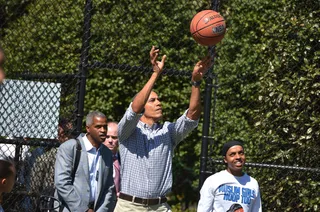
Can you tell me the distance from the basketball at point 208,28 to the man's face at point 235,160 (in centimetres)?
112

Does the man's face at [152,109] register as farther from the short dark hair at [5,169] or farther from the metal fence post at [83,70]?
the short dark hair at [5,169]

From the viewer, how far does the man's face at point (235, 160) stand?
25.3 ft

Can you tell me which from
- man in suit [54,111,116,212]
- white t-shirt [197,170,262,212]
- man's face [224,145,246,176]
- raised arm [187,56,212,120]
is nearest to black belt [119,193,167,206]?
man in suit [54,111,116,212]

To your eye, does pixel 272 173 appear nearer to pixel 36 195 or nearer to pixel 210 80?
pixel 210 80

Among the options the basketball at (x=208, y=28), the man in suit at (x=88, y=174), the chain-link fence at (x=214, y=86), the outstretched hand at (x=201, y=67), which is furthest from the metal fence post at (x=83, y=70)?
the outstretched hand at (x=201, y=67)

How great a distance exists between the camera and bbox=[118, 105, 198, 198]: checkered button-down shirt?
699cm

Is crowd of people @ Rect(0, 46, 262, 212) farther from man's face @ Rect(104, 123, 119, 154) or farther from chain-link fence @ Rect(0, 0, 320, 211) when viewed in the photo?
man's face @ Rect(104, 123, 119, 154)

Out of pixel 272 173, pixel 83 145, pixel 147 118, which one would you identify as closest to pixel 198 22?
pixel 147 118

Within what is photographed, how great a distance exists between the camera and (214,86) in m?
8.38

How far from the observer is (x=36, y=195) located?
8.00 m

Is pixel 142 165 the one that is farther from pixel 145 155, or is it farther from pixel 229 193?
pixel 229 193

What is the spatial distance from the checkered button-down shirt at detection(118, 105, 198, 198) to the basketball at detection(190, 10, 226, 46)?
740mm

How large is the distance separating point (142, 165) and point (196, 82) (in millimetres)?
848

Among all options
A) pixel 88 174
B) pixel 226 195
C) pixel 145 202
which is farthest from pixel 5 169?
pixel 226 195
